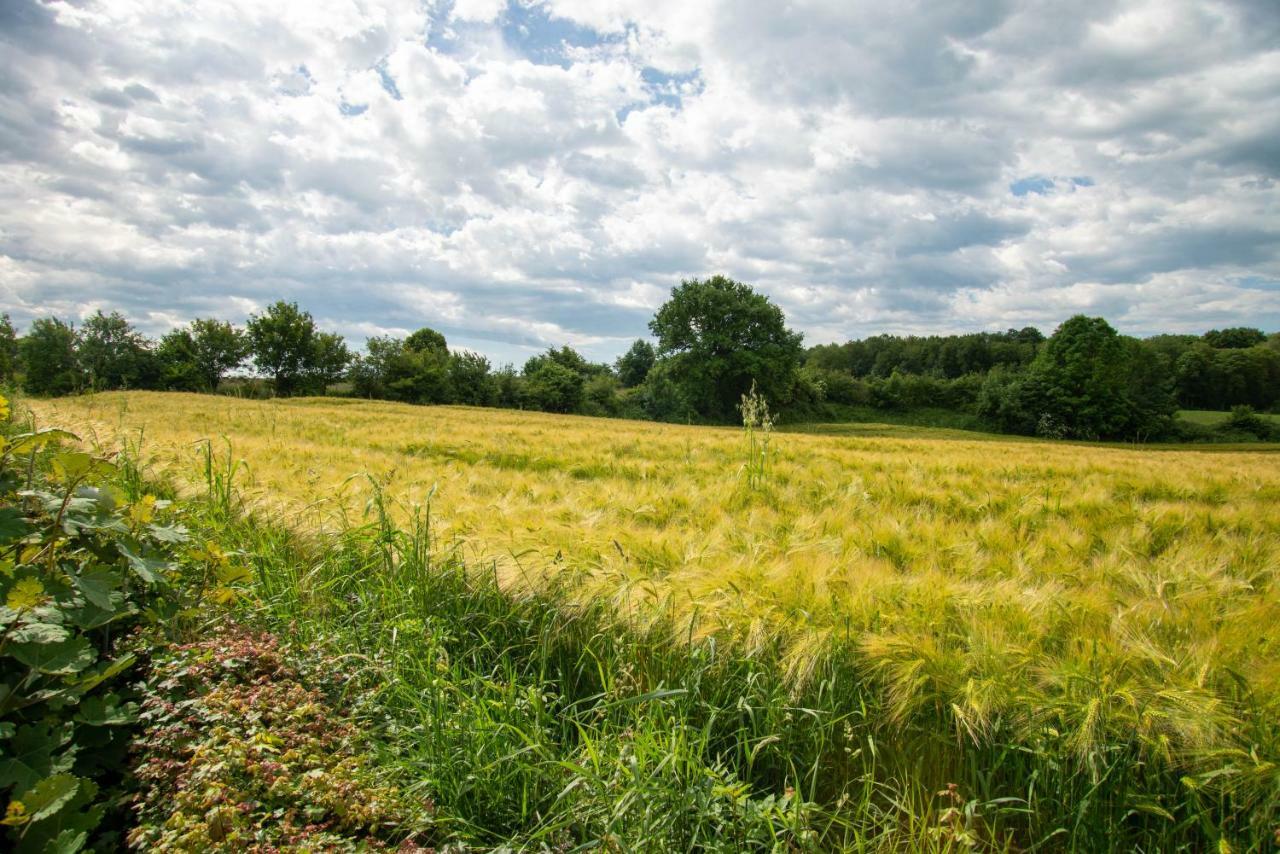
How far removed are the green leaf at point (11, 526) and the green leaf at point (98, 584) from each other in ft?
0.70

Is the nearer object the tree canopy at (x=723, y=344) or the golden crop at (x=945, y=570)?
the golden crop at (x=945, y=570)

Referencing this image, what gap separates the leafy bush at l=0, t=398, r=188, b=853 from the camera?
162 cm

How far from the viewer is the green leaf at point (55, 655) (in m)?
1.76

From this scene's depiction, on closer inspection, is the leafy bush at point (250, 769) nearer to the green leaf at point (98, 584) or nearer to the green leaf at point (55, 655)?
the green leaf at point (55, 655)

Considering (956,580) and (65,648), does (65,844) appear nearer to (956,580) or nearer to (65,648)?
(65,648)

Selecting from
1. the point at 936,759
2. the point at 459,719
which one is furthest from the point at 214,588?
the point at 936,759

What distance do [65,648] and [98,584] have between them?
22cm

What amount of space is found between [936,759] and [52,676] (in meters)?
3.27

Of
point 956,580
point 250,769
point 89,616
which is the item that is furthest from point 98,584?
point 956,580

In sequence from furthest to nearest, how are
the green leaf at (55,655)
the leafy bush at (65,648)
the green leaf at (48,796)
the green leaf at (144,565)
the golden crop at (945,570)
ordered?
the green leaf at (144,565) → the golden crop at (945,570) → the green leaf at (55,655) → the leafy bush at (65,648) → the green leaf at (48,796)

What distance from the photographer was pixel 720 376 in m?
46.2

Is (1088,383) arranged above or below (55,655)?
above

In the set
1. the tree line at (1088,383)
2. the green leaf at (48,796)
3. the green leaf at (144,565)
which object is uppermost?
the tree line at (1088,383)

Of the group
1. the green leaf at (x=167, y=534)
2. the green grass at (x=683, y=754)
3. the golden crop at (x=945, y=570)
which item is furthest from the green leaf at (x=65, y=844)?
the golden crop at (x=945, y=570)
